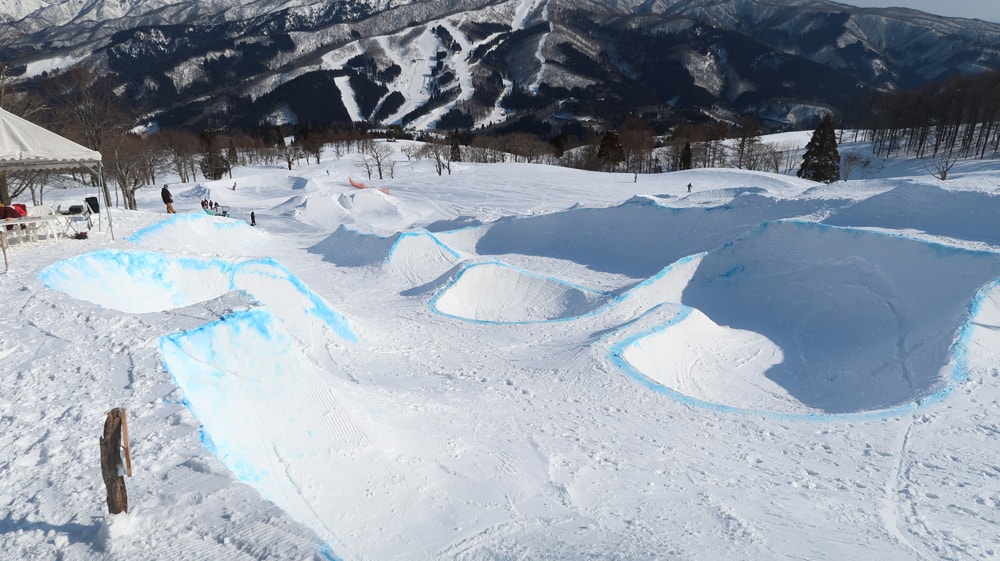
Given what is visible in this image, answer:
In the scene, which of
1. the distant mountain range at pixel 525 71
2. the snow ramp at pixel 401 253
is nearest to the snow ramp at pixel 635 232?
the snow ramp at pixel 401 253

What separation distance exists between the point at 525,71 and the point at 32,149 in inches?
6725

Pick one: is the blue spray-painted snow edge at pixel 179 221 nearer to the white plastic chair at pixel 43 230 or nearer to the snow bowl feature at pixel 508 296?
the white plastic chair at pixel 43 230

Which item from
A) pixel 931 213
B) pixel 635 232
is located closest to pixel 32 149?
pixel 635 232

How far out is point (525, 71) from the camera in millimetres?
166875

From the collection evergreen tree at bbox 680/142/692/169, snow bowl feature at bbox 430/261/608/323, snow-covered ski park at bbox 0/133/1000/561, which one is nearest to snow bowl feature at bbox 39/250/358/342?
snow-covered ski park at bbox 0/133/1000/561

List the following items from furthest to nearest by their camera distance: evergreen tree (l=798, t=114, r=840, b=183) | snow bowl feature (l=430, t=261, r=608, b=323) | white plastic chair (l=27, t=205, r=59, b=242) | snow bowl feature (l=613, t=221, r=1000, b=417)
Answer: evergreen tree (l=798, t=114, r=840, b=183)
snow bowl feature (l=430, t=261, r=608, b=323)
white plastic chair (l=27, t=205, r=59, b=242)
snow bowl feature (l=613, t=221, r=1000, b=417)

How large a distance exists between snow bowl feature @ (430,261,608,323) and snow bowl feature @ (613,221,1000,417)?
342cm

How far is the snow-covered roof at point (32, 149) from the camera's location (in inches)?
436

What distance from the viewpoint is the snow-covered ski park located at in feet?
14.5

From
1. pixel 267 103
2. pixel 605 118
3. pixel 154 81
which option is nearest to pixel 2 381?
pixel 605 118

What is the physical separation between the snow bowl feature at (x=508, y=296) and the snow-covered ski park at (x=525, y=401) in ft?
0.25

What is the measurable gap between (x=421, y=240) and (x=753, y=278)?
11403 millimetres

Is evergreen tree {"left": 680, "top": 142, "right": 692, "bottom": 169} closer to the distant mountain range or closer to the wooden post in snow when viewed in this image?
the wooden post in snow

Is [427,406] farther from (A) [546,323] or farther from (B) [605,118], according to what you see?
(B) [605,118]
